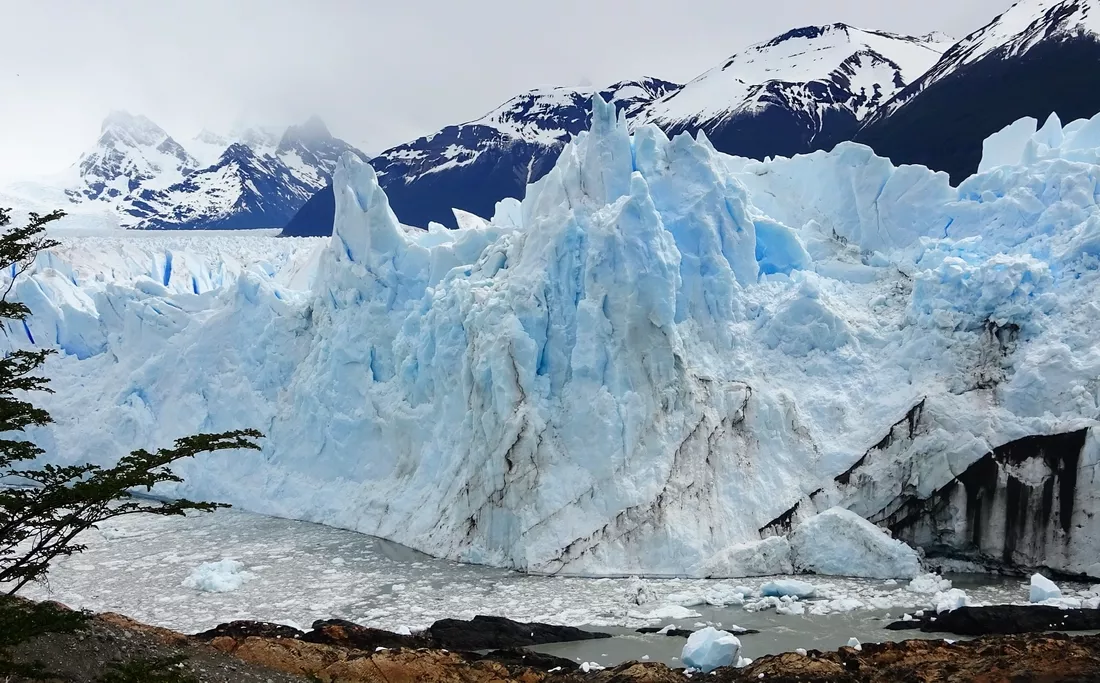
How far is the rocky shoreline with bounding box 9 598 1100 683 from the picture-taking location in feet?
31.2

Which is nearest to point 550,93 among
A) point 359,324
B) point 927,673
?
point 359,324

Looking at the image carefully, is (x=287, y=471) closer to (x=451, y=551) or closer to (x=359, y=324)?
(x=359, y=324)

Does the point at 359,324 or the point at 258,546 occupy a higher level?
the point at 359,324

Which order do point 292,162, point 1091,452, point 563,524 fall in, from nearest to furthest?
point 1091,452 < point 563,524 < point 292,162

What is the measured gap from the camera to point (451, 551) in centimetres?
1670

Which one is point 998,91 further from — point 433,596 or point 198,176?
point 198,176

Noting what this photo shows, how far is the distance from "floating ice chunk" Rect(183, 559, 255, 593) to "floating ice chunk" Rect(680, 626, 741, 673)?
7.56 m

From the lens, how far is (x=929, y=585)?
14141 mm

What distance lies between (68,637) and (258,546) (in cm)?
827

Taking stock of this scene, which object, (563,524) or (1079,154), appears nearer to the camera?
(563,524)

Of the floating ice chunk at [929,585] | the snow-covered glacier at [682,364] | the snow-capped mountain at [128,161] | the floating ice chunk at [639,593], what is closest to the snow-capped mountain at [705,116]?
the snow-covered glacier at [682,364]

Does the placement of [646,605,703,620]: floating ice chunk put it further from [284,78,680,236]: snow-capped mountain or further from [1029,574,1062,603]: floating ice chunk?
[284,78,680,236]: snow-capped mountain

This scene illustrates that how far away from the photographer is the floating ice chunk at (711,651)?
36.3ft

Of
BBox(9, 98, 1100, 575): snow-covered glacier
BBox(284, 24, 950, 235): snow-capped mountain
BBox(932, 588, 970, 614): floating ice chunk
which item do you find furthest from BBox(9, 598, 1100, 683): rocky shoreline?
BBox(284, 24, 950, 235): snow-capped mountain
